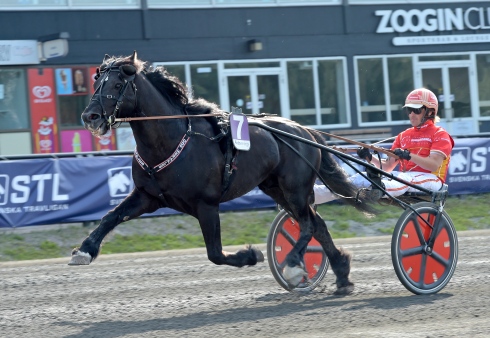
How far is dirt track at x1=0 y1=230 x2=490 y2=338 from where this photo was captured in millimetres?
6102

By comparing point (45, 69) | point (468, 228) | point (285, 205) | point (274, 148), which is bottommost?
point (468, 228)

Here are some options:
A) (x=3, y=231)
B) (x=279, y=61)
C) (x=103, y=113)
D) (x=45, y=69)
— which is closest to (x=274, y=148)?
(x=103, y=113)

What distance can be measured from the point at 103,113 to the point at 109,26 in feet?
45.7

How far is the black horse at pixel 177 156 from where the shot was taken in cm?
690

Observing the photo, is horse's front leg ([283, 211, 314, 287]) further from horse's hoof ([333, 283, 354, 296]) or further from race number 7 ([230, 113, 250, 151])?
race number 7 ([230, 113, 250, 151])

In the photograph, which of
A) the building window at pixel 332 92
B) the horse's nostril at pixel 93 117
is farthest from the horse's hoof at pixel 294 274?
the building window at pixel 332 92

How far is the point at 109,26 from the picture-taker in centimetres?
2027

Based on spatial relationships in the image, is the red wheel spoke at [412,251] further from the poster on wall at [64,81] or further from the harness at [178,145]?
the poster on wall at [64,81]

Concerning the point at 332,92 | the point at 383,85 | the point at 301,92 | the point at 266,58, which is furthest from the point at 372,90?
the point at 266,58

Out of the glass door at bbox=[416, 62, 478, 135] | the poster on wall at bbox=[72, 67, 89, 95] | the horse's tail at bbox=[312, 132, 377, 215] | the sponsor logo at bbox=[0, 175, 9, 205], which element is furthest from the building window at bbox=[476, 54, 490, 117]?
the horse's tail at bbox=[312, 132, 377, 215]

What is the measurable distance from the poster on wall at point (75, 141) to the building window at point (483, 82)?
1034 centimetres

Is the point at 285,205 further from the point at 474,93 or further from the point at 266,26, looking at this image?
the point at 474,93

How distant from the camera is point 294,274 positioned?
7.53 meters

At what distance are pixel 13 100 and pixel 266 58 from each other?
19.2 feet
